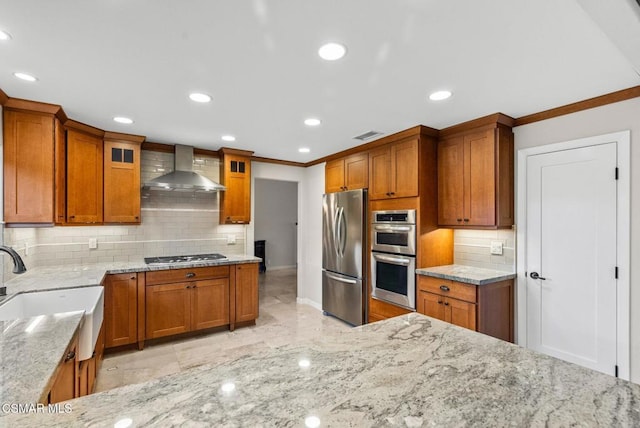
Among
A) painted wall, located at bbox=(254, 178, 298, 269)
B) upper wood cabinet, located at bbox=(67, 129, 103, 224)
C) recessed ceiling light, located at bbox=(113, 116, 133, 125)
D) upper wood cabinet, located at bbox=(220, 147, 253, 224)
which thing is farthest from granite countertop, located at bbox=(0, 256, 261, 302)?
painted wall, located at bbox=(254, 178, 298, 269)

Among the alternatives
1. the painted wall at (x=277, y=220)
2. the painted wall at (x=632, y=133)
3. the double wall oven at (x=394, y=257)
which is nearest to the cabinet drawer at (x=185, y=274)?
the double wall oven at (x=394, y=257)

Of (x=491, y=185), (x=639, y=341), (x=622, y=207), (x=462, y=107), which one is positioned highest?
(x=462, y=107)

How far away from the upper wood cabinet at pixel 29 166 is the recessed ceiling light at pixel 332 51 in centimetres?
246

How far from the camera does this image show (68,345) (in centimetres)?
137

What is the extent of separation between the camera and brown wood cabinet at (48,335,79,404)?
132 centimetres

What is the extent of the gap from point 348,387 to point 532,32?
5.99 feet

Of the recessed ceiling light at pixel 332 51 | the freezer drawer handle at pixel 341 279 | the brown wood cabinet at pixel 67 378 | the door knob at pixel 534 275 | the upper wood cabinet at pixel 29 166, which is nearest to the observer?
the brown wood cabinet at pixel 67 378

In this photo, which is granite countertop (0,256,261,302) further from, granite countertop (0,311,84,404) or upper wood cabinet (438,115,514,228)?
upper wood cabinet (438,115,514,228)

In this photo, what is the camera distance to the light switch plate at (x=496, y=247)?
120 inches

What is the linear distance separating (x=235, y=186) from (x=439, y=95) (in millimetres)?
2825

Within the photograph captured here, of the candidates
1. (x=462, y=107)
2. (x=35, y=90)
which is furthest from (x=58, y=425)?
(x=462, y=107)

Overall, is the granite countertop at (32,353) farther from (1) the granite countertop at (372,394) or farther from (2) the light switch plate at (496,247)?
(2) the light switch plate at (496,247)

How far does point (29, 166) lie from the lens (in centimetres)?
257

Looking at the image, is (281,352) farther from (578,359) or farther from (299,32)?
(578,359)
